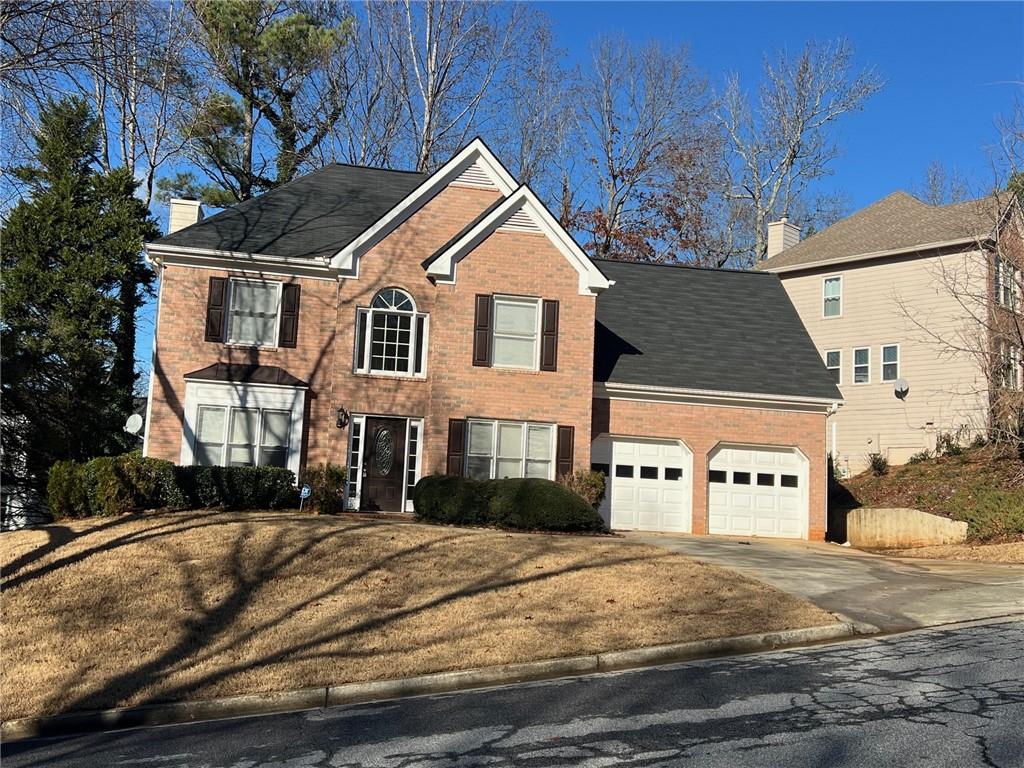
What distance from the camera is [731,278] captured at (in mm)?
28609

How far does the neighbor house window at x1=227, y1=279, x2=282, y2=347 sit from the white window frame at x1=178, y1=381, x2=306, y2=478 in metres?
1.15

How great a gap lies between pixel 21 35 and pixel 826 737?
13.6m

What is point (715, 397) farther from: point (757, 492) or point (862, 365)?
point (862, 365)

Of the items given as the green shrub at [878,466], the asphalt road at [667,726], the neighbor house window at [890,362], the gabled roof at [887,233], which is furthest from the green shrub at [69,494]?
the neighbor house window at [890,362]

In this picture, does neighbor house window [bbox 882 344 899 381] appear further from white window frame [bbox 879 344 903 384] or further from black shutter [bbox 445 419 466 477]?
black shutter [bbox 445 419 466 477]

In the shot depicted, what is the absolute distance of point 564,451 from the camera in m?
22.0

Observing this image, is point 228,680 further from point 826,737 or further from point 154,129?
point 154,129

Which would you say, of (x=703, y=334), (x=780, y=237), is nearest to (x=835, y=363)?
(x=780, y=237)

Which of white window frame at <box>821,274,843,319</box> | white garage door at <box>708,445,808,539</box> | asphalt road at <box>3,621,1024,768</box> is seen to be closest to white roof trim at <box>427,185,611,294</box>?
white garage door at <box>708,445,808,539</box>

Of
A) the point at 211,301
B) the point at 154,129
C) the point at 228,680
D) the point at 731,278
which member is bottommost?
the point at 228,680

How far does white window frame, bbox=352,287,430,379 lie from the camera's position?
22.0 meters

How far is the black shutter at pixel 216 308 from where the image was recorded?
876 inches

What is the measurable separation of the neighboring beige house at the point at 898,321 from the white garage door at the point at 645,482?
37.4ft

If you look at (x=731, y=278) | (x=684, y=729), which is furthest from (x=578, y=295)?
(x=684, y=729)
